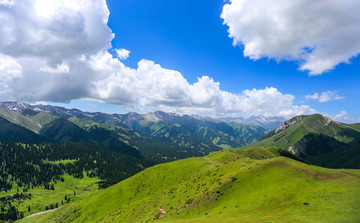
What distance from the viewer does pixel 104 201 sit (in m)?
117

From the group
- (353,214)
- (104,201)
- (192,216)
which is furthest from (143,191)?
(353,214)

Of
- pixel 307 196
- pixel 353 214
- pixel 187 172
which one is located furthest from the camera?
pixel 187 172

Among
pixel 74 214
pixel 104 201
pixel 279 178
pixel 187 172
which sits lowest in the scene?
pixel 74 214

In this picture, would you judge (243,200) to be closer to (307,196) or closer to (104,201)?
(307,196)

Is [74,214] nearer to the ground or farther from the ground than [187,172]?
nearer to the ground

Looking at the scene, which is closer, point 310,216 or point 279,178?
point 310,216

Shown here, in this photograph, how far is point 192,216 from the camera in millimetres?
47812

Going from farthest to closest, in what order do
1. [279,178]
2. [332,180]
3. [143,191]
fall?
[143,191] < [279,178] < [332,180]

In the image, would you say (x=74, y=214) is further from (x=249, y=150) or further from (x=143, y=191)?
(x=249, y=150)

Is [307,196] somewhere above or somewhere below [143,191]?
above

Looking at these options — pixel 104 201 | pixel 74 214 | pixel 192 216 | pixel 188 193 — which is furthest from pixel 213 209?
pixel 74 214

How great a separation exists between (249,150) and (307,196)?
169 meters

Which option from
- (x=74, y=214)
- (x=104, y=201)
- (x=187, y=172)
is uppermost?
(x=187, y=172)

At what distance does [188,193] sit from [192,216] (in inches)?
783
